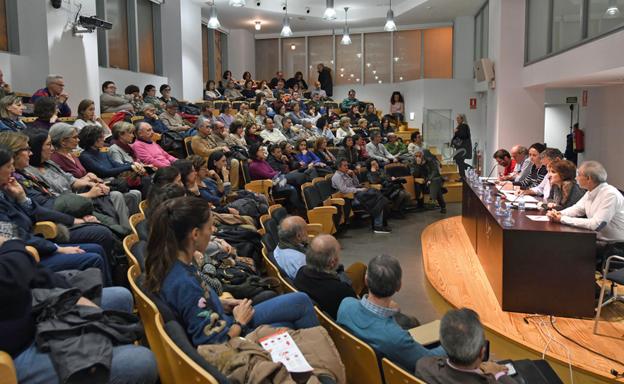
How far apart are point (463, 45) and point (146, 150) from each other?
11199 millimetres

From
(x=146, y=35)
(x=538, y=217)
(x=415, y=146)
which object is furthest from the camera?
(x=146, y=35)

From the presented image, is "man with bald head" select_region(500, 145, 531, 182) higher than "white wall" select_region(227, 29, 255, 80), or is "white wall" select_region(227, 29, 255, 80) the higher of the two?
"white wall" select_region(227, 29, 255, 80)

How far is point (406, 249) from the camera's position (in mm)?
6727

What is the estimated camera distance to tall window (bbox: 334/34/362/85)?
16703mm

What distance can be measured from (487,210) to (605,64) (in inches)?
84.3

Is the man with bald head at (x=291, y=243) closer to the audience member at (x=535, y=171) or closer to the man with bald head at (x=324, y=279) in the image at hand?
the man with bald head at (x=324, y=279)

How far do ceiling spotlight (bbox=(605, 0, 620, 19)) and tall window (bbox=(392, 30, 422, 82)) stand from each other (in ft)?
34.6

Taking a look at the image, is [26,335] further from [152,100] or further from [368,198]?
[152,100]

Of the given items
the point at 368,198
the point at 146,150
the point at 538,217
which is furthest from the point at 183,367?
the point at 368,198

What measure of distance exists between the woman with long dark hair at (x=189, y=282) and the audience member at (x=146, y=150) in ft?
11.0

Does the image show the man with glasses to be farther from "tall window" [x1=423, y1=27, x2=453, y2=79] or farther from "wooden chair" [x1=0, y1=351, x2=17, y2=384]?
"tall window" [x1=423, y1=27, x2=453, y2=79]

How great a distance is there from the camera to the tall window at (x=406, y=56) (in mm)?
16016

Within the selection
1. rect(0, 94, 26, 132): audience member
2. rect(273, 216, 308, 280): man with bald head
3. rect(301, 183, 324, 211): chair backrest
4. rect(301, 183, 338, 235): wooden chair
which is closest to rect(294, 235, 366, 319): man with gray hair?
rect(273, 216, 308, 280): man with bald head

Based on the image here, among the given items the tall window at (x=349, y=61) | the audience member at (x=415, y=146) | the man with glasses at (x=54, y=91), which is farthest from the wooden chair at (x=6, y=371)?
the tall window at (x=349, y=61)
